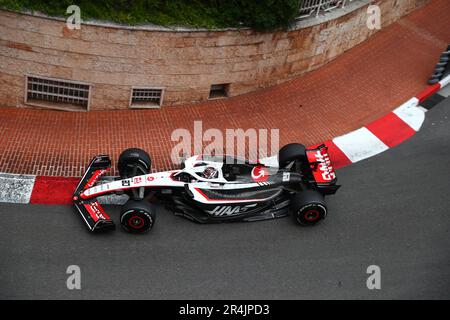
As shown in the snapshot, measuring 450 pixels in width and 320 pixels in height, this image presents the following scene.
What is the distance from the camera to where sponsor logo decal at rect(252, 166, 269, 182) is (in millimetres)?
10547

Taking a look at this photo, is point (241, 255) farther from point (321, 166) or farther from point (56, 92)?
point (56, 92)

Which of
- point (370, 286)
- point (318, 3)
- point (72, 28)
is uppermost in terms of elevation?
point (318, 3)

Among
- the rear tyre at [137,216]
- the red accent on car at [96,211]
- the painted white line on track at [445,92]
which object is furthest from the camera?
the painted white line on track at [445,92]

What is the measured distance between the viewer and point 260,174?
10625mm

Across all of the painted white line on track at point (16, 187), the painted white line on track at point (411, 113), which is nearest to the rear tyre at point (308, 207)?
the painted white line on track at point (411, 113)

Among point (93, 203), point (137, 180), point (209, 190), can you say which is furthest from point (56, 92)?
point (209, 190)

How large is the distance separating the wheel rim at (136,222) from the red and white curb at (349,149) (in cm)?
78

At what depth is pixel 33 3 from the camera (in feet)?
36.7

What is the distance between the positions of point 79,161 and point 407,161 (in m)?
5.96

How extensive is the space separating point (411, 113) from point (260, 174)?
14.3 ft

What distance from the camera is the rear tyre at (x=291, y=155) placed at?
1102 cm

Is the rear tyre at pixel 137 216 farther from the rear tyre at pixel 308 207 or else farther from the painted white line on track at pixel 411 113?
the painted white line on track at pixel 411 113

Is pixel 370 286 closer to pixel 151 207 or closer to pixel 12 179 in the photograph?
pixel 151 207

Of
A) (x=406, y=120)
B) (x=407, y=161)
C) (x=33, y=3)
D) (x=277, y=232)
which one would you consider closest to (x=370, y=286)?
(x=277, y=232)
